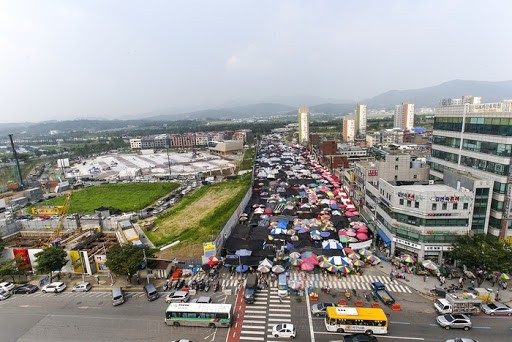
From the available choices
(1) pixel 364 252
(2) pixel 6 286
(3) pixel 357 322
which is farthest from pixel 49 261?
(1) pixel 364 252

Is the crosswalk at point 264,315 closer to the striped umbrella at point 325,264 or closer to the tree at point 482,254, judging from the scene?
the striped umbrella at point 325,264

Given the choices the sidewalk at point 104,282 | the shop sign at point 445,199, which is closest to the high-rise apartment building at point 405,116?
the shop sign at point 445,199

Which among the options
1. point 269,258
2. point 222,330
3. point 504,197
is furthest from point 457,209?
point 222,330

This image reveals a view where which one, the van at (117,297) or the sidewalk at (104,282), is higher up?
the van at (117,297)

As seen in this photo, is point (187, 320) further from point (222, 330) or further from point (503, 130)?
point (503, 130)

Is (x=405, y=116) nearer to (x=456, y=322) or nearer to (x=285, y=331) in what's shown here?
(x=456, y=322)

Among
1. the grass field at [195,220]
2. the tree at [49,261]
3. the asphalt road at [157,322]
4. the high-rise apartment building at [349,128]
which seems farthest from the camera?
the high-rise apartment building at [349,128]
